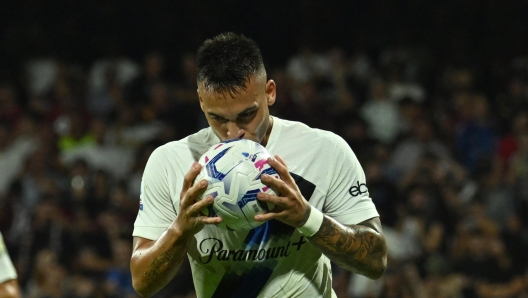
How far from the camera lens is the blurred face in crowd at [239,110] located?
3400mm

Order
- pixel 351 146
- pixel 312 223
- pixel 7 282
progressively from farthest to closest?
pixel 351 146, pixel 7 282, pixel 312 223

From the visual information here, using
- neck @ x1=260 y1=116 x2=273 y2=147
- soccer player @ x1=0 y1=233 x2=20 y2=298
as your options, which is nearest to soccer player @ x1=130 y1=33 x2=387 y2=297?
neck @ x1=260 y1=116 x2=273 y2=147

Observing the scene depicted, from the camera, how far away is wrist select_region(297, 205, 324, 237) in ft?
10.6

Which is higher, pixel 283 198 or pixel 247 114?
pixel 247 114

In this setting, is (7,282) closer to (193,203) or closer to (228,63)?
(193,203)

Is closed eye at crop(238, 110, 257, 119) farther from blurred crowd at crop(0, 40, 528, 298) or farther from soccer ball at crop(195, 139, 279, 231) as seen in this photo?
blurred crowd at crop(0, 40, 528, 298)

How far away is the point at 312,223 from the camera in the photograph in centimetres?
327

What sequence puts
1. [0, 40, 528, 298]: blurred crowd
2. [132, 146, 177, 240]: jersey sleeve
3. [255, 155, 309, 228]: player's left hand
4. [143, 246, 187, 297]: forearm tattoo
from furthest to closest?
[0, 40, 528, 298]: blurred crowd → [132, 146, 177, 240]: jersey sleeve → [143, 246, 187, 297]: forearm tattoo → [255, 155, 309, 228]: player's left hand

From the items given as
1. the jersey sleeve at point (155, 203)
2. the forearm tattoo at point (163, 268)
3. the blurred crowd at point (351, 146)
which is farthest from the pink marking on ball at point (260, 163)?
the blurred crowd at point (351, 146)

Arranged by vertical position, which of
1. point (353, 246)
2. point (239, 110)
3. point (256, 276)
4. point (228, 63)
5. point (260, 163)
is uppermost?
point (228, 63)

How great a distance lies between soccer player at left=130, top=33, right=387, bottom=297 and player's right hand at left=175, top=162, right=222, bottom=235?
0.50ft

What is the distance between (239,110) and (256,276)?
2.37ft

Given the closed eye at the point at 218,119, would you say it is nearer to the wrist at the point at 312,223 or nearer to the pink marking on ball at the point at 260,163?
the pink marking on ball at the point at 260,163

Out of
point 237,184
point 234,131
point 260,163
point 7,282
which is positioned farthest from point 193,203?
point 7,282
